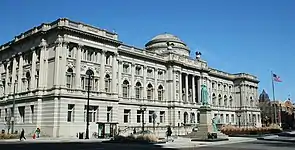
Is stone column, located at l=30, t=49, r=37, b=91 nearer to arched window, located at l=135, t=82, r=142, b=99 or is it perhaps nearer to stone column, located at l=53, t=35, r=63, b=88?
stone column, located at l=53, t=35, r=63, b=88

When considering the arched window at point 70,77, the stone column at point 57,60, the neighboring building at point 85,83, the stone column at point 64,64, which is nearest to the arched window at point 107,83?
the neighboring building at point 85,83

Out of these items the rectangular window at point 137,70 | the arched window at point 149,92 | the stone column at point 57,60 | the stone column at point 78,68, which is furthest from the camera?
the arched window at point 149,92

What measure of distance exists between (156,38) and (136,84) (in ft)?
80.5

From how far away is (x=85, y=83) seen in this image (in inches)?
1945

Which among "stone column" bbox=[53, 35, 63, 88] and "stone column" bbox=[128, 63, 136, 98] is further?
"stone column" bbox=[128, 63, 136, 98]

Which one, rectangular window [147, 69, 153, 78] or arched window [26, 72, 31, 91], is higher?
rectangular window [147, 69, 153, 78]

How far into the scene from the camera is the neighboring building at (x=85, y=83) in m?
45.8

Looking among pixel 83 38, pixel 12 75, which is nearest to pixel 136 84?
pixel 83 38

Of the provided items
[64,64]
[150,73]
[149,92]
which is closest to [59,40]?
[64,64]

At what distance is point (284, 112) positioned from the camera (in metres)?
155

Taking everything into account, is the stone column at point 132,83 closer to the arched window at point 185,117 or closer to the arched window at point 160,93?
the arched window at point 160,93

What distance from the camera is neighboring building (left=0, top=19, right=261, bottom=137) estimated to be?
45812 millimetres

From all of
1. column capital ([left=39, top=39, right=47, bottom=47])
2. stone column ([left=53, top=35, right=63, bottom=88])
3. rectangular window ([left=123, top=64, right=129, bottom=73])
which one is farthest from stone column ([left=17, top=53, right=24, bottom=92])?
rectangular window ([left=123, top=64, right=129, bottom=73])

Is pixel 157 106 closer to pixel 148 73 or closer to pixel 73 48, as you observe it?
pixel 148 73
